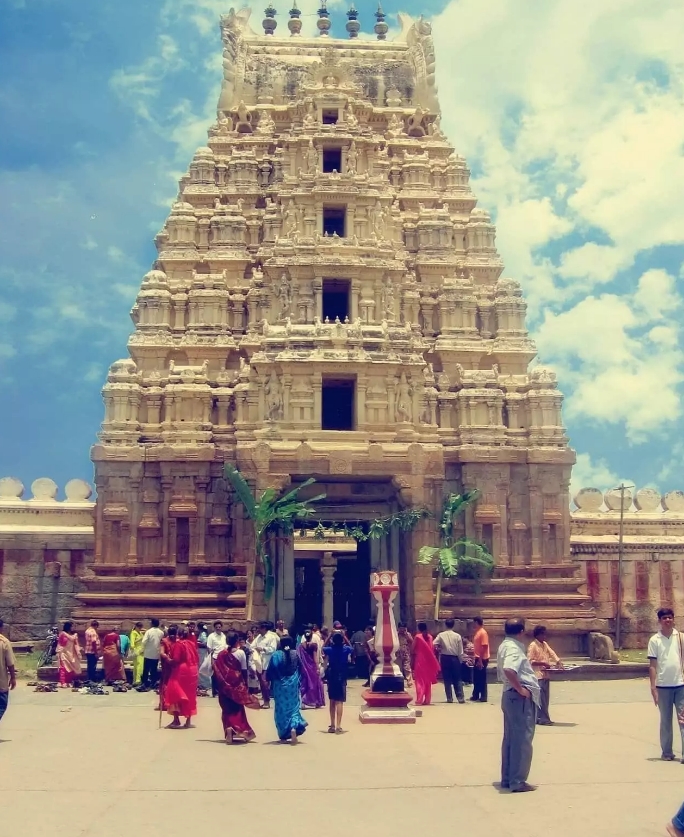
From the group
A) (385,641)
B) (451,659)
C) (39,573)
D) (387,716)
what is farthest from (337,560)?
(387,716)

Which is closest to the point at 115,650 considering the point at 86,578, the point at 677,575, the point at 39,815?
the point at 86,578

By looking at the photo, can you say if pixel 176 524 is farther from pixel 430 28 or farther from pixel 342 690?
pixel 430 28

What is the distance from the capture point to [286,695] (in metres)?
15.0

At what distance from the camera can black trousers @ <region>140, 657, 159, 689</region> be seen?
77.2ft

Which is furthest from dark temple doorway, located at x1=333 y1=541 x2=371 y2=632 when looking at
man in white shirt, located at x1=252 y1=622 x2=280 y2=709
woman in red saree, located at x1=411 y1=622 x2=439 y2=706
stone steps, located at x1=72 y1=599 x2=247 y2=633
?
woman in red saree, located at x1=411 y1=622 x2=439 y2=706

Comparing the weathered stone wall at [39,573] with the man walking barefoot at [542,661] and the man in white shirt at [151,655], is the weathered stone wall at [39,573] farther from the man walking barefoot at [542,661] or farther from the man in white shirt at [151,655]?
the man walking barefoot at [542,661]

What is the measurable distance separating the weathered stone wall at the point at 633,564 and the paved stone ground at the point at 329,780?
49.1 ft

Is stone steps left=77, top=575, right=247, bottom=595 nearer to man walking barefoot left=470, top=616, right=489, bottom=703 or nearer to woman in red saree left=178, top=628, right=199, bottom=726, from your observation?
man walking barefoot left=470, top=616, right=489, bottom=703

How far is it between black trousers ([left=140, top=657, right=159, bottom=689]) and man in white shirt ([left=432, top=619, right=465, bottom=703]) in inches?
283

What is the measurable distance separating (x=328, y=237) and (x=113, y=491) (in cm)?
1141

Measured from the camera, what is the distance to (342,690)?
1628 cm

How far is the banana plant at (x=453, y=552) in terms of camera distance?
28.7 metres

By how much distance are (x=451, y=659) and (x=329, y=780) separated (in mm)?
9658

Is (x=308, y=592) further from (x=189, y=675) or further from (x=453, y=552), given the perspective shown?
(x=189, y=675)
